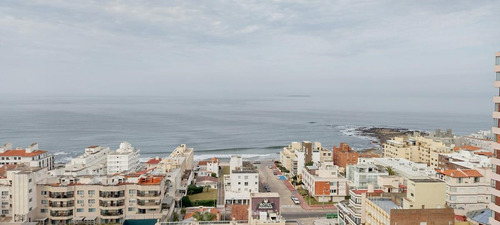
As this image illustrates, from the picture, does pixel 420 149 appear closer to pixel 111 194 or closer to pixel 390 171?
pixel 390 171

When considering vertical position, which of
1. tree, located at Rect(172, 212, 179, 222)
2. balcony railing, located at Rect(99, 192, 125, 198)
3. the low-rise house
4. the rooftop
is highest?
the rooftop

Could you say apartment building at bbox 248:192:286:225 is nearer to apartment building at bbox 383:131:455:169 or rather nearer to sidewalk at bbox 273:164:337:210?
sidewalk at bbox 273:164:337:210

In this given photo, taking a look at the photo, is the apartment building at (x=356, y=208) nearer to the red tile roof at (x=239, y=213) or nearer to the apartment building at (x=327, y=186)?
the red tile roof at (x=239, y=213)

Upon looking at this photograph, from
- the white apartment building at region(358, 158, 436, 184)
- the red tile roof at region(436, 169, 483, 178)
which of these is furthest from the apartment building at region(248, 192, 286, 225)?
the white apartment building at region(358, 158, 436, 184)

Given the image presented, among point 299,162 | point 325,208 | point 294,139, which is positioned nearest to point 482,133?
point 294,139

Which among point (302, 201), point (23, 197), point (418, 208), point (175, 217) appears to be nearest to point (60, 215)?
point (23, 197)

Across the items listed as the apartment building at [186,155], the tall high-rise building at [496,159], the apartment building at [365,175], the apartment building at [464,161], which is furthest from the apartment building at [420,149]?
the tall high-rise building at [496,159]

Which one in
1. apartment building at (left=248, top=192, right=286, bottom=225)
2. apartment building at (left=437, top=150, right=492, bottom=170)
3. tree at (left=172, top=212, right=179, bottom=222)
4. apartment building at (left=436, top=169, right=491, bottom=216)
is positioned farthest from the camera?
apartment building at (left=437, top=150, right=492, bottom=170)

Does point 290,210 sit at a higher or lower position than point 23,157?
lower

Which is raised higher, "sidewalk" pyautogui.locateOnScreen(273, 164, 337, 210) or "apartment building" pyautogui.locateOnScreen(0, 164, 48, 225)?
"apartment building" pyautogui.locateOnScreen(0, 164, 48, 225)
